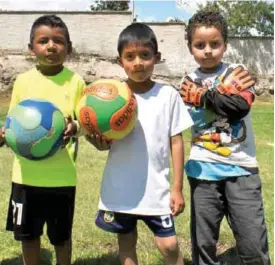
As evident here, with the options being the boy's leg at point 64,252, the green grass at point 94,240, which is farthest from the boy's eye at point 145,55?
the green grass at point 94,240

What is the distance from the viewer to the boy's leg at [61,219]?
332 centimetres

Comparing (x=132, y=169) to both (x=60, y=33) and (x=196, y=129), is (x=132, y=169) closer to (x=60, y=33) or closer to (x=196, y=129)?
(x=196, y=129)

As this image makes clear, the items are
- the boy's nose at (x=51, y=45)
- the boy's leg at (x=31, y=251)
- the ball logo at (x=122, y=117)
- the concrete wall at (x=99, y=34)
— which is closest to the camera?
the ball logo at (x=122, y=117)

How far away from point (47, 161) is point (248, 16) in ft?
162

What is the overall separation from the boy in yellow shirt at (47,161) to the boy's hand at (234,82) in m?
0.94

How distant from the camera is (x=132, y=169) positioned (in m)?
2.98

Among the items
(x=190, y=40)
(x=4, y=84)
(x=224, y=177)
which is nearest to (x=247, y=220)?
(x=224, y=177)

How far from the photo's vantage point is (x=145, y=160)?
9.78 feet

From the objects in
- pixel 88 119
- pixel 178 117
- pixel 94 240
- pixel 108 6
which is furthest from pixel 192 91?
pixel 108 6

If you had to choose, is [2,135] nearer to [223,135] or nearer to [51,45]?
[51,45]

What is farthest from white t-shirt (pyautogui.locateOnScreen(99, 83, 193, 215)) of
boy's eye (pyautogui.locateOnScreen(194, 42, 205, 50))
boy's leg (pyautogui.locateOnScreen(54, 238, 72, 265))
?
boy's leg (pyautogui.locateOnScreen(54, 238, 72, 265))

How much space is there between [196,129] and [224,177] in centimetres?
37

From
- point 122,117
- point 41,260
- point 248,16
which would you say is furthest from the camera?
point 248,16

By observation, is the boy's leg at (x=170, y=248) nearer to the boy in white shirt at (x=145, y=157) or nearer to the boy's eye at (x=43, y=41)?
the boy in white shirt at (x=145, y=157)
